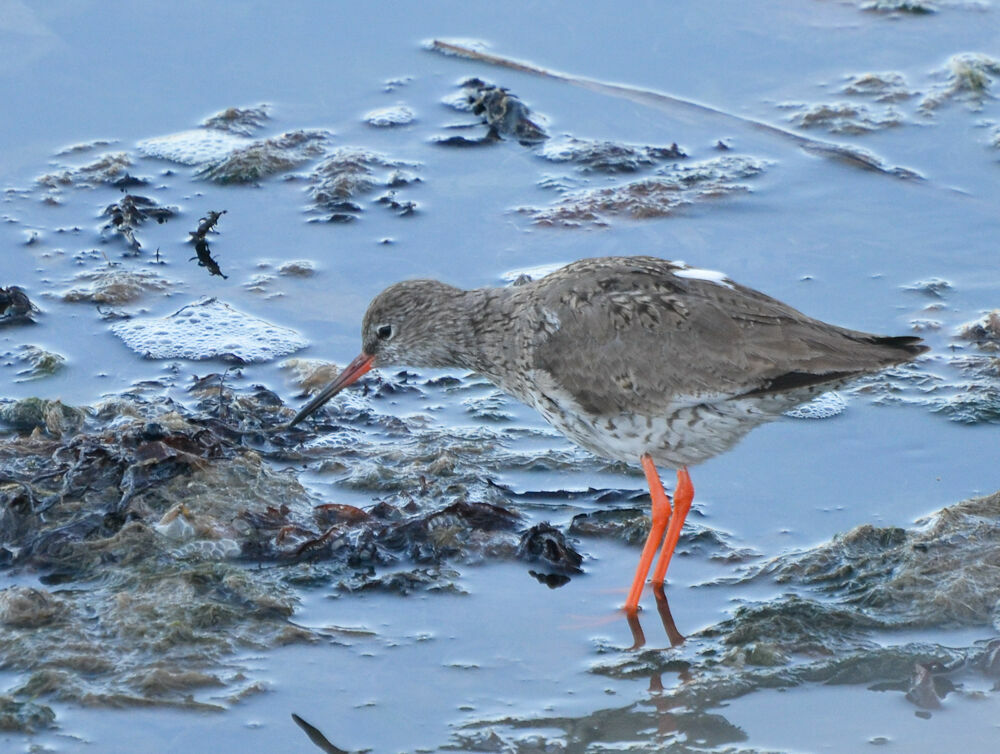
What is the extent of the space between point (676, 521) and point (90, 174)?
4.52 m

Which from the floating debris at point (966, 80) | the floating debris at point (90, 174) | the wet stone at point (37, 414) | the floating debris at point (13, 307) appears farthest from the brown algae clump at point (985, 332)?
the floating debris at point (90, 174)

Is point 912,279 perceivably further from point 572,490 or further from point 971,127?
point 572,490

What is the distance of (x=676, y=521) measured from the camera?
5863 millimetres

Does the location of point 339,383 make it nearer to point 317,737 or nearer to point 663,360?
point 663,360

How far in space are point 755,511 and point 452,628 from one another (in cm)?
155

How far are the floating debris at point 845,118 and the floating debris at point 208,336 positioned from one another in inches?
149

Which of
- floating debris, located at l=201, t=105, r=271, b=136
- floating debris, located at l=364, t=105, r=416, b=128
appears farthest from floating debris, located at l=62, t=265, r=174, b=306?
floating debris, located at l=364, t=105, r=416, b=128

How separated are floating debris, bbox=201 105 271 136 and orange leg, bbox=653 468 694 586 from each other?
14.0 ft

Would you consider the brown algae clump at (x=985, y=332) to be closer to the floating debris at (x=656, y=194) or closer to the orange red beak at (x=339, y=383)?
the floating debris at (x=656, y=194)

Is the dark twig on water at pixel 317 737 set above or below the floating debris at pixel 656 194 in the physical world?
below

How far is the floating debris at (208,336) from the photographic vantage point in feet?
23.7

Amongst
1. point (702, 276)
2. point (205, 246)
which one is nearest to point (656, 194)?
point (205, 246)

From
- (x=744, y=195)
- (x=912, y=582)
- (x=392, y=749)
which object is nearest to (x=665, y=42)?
(x=744, y=195)

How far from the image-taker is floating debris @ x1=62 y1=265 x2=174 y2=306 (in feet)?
24.8
